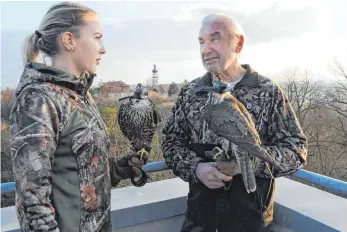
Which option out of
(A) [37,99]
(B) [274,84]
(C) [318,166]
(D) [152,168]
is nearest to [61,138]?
(A) [37,99]

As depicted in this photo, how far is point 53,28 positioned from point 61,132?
459mm

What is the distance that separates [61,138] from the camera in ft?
4.38

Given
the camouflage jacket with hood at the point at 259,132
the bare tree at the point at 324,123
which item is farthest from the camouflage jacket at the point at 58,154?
the bare tree at the point at 324,123

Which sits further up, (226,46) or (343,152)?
(226,46)

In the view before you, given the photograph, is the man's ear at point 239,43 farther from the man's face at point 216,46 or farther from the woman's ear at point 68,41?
the woman's ear at point 68,41

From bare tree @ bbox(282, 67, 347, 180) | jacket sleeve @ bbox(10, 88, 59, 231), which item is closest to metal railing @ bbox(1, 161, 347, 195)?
jacket sleeve @ bbox(10, 88, 59, 231)

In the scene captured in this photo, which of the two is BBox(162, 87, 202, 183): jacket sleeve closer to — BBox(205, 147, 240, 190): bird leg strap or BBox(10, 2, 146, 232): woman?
BBox(205, 147, 240, 190): bird leg strap

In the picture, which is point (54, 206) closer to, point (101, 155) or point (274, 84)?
point (101, 155)

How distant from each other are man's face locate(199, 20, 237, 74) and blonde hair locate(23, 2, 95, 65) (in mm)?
764

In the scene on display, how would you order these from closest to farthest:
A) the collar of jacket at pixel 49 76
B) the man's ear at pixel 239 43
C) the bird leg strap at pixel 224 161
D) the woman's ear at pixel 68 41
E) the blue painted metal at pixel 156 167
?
1. the collar of jacket at pixel 49 76
2. the woman's ear at pixel 68 41
3. the bird leg strap at pixel 224 161
4. the man's ear at pixel 239 43
5. the blue painted metal at pixel 156 167

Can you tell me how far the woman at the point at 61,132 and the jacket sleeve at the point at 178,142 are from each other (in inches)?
23.7

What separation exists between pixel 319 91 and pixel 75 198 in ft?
66.4

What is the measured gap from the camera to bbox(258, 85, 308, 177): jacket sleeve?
6.44 ft

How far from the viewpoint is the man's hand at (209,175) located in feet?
6.07
